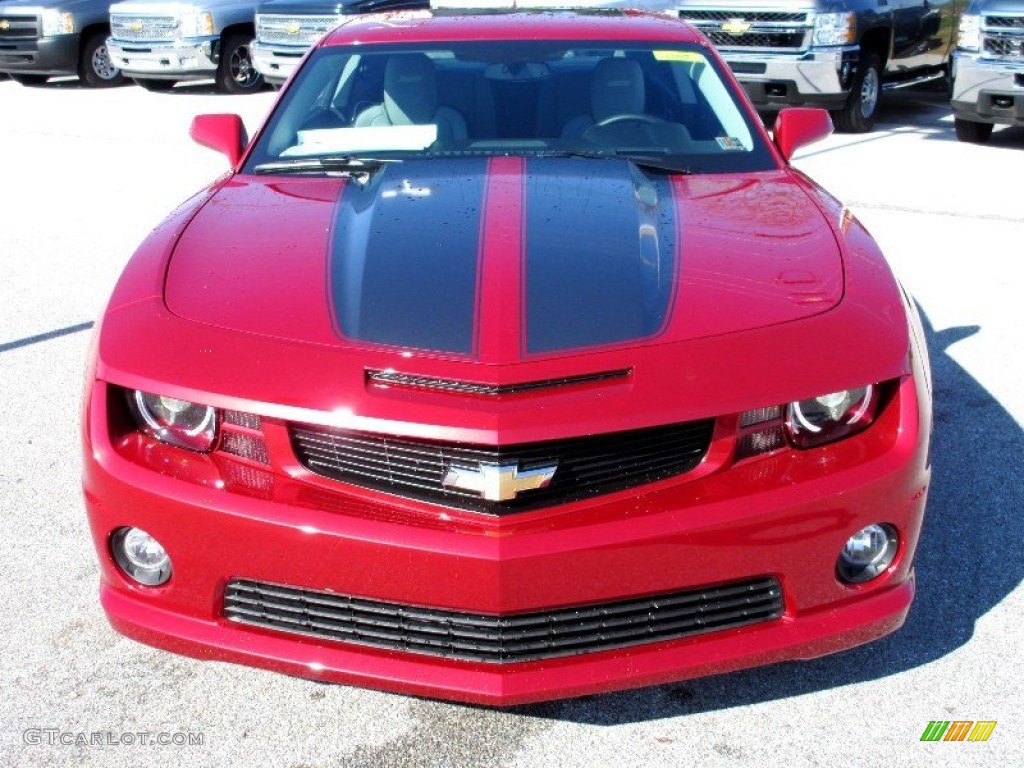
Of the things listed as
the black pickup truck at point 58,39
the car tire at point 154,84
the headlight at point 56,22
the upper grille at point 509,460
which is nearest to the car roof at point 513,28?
the upper grille at point 509,460

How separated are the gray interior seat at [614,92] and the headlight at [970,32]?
7.42 m

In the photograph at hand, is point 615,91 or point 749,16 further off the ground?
point 615,91

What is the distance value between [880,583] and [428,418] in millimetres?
1083

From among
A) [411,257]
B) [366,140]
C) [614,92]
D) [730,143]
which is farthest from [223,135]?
[730,143]

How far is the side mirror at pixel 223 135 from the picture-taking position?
169 inches

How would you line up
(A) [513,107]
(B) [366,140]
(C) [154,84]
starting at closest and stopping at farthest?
1. (B) [366,140]
2. (A) [513,107]
3. (C) [154,84]

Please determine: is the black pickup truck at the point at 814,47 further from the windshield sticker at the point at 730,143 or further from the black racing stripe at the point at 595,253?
the black racing stripe at the point at 595,253

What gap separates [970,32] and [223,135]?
826 cm

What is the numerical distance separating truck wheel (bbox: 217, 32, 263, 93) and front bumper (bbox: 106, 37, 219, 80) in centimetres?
17

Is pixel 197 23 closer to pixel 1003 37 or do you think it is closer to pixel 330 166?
pixel 1003 37

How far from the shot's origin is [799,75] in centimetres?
1115

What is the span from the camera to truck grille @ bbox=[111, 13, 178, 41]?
15312 millimetres

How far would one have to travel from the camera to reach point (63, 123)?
13.4m

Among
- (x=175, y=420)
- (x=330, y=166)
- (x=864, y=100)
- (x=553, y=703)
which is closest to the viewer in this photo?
(x=175, y=420)
